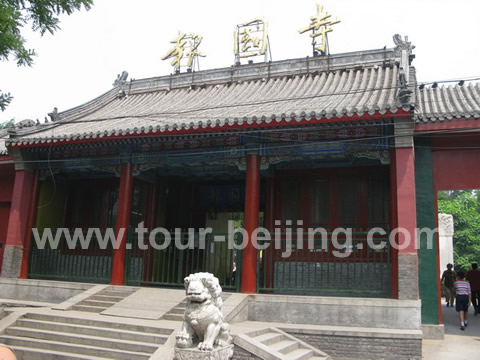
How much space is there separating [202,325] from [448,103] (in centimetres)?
721

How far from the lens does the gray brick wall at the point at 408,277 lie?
7.60 meters

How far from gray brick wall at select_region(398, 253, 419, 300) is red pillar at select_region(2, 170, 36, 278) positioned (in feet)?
28.2

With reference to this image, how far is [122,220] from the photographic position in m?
10.0

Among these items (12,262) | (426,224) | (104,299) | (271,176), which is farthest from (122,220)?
(426,224)

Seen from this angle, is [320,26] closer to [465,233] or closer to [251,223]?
[251,223]

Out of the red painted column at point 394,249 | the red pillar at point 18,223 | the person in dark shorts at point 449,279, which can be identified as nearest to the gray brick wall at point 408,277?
the red painted column at point 394,249

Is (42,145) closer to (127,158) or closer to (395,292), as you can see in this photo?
(127,158)

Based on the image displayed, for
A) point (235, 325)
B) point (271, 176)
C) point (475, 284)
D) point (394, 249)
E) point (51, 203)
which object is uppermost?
point (271, 176)

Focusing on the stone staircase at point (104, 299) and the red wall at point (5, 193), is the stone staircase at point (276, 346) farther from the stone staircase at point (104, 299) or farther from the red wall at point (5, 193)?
the red wall at point (5, 193)

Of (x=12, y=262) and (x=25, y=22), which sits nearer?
(x=25, y=22)

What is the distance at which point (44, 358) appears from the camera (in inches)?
270

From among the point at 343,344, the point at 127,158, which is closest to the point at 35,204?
the point at 127,158

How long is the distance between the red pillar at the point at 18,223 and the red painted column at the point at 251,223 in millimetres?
5746

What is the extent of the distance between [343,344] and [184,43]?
10.9 meters
